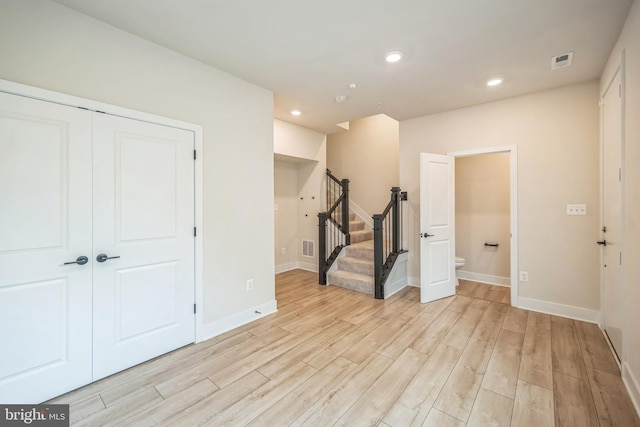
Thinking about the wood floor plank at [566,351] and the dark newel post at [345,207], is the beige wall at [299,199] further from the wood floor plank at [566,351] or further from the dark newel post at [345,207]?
the wood floor plank at [566,351]

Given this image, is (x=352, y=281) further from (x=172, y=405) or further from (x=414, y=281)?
(x=172, y=405)

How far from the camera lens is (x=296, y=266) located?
5609 mm

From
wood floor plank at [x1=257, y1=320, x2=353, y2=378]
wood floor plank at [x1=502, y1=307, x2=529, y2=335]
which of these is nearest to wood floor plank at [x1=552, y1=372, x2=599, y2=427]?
wood floor plank at [x1=502, y1=307, x2=529, y2=335]

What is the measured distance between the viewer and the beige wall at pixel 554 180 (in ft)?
9.96

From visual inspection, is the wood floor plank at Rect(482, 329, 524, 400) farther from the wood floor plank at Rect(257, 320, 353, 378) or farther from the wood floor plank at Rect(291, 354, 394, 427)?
the wood floor plank at Rect(257, 320, 353, 378)

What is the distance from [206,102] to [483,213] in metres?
4.41

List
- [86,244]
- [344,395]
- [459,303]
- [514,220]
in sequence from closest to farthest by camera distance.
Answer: [344,395], [86,244], [514,220], [459,303]

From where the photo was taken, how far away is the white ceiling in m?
1.89

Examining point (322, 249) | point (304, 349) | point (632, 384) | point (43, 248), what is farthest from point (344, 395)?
point (322, 249)

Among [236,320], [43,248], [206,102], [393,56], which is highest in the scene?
[393,56]

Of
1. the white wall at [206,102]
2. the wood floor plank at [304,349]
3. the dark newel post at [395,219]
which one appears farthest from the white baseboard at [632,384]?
the white wall at [206,102]

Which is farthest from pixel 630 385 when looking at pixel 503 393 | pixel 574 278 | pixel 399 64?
pixel 399 64

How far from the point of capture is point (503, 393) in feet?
6.14

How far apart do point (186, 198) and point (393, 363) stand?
7.77ft
